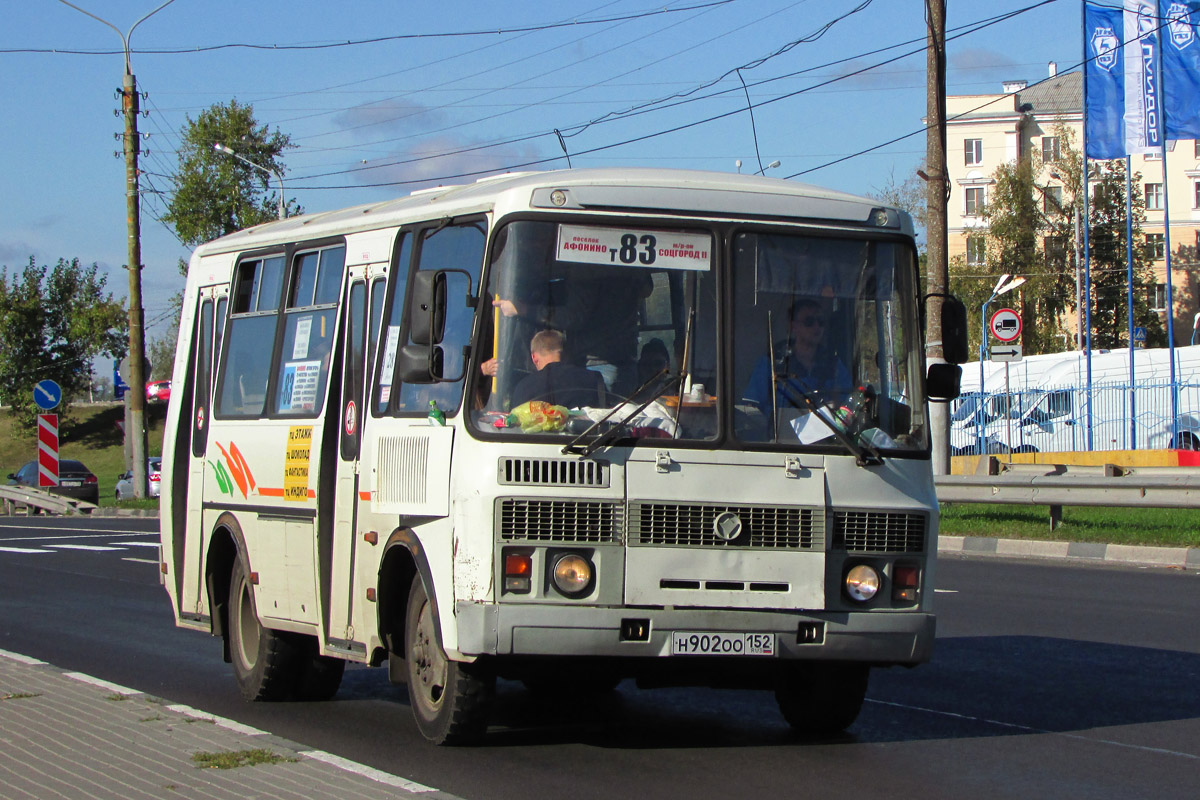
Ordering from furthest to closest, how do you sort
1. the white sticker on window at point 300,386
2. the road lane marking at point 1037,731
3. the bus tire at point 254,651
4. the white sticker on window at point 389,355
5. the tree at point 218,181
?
the tree at point 218,181, the bus tire at point 254,651, the white sticker on window at point 300,386, the white sticker on window at point 389,355, the road lane marking at point 1037,731

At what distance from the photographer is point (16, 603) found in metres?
16.0

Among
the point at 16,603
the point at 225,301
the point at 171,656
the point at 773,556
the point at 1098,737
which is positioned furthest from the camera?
the point at 16,603

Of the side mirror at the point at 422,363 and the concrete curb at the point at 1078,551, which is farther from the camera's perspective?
the concrete curb at the point at 1078,551

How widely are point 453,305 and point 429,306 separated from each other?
40 cm

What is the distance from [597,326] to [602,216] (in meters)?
0.51

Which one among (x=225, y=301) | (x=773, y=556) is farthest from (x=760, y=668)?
(x=225, y=301)

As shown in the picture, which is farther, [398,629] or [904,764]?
[398,629]

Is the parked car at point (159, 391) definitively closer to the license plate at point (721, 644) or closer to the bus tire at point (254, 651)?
the bus tire at point (254, 651)

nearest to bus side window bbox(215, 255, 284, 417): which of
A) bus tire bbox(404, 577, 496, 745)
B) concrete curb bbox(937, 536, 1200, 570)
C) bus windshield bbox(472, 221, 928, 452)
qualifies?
bus tire bbox(404, 577, 496, 745)

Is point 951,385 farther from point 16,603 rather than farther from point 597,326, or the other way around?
point 16,603

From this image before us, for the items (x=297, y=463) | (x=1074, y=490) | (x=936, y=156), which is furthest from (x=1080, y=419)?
(x=297, y=463)

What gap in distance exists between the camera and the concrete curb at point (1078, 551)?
57.6 feet

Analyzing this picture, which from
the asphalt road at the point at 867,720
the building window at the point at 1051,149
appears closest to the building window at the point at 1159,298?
the building window at the point at 1051,149

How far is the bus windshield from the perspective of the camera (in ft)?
22.7
